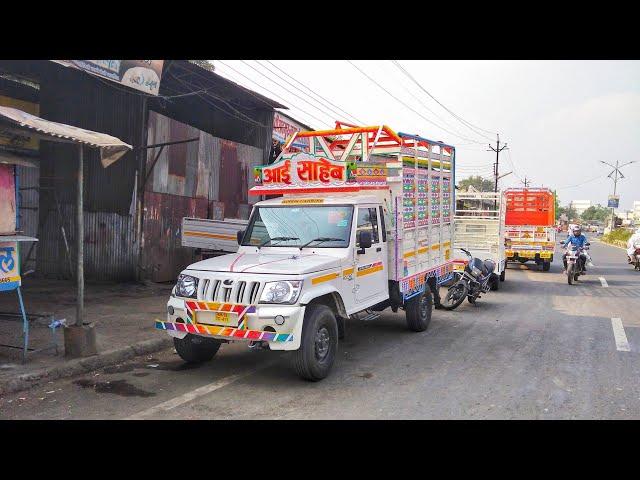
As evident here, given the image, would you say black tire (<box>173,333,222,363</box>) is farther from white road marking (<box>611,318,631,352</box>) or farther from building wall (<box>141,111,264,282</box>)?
building wall (<box>141,111,264,282</box>)

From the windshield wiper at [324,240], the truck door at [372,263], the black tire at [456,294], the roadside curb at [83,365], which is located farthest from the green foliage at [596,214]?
the roadside curb at [83,365]

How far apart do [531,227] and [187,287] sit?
15.8 meters

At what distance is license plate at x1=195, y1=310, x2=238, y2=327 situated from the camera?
5.35m

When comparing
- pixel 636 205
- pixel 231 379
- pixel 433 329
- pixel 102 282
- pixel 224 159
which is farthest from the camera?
pixel 636 205

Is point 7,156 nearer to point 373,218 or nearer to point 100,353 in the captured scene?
point 100,353

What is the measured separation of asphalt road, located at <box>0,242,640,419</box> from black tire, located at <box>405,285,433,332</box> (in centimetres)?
16

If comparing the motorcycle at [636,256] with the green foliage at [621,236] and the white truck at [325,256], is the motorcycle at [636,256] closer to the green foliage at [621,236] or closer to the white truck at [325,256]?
the white truck at [325,256]

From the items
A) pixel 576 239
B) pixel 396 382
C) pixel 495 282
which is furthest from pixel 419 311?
pixel 576 239

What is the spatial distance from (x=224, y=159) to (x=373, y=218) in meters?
8.98

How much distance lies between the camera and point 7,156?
20.9 feet

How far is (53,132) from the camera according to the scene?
18.4ft

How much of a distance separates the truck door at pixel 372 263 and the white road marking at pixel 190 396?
1652 millimetres

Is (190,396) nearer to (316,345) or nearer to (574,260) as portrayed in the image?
(316,345)

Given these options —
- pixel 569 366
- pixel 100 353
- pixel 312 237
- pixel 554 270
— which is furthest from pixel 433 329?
pixel 554 270
